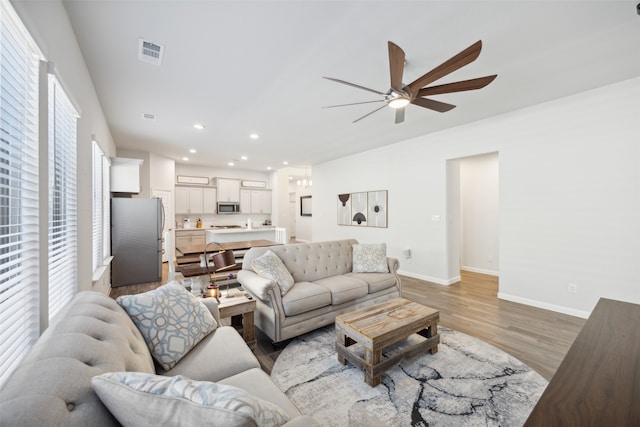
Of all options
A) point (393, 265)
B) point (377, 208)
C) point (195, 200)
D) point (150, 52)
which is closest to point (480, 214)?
point (377, 208)

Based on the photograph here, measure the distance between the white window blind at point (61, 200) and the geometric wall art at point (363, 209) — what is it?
481 centimetres

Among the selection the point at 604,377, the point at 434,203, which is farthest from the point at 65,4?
the point at 434,203

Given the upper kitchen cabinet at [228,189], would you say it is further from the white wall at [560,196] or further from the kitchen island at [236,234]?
the white wall at [560,196]

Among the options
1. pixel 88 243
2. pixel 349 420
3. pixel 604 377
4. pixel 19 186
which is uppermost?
pixel 19 186

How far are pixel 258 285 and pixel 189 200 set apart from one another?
5967mm

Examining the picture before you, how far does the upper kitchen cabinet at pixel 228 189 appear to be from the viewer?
312 inches

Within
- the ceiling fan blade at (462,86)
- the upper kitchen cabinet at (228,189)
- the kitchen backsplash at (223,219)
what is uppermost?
the ceiling fan blade at (462,86)

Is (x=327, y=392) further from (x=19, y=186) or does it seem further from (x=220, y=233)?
(x=220, y=233)

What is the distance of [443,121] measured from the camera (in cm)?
411

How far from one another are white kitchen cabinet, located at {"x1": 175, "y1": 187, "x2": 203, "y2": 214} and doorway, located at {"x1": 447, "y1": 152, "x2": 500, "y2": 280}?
662cm

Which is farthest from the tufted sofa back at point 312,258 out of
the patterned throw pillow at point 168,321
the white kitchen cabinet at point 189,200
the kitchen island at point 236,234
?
the white kitchen cabinet at point 189,200

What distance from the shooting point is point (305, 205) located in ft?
36.7

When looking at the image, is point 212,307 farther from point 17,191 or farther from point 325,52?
point 325,52

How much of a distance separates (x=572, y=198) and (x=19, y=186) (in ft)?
16.4
